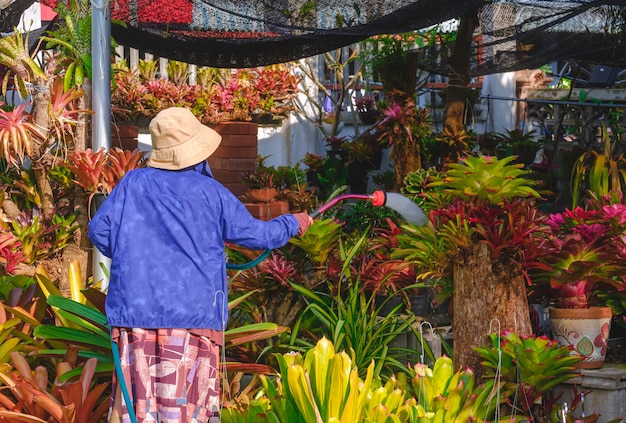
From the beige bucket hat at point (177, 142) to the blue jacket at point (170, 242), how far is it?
50mm

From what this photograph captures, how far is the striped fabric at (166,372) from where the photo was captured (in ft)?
12.6

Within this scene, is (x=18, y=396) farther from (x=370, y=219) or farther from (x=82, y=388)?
(x=370, y=219)

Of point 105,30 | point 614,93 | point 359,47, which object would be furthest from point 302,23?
point 614,93

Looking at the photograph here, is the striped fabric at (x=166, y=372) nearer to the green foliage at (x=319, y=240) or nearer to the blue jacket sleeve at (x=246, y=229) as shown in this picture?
the blue jacket sleeve at (x=246, y=229)

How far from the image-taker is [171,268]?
3811 mm

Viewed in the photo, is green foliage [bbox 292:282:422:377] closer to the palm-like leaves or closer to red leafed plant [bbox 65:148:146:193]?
red leafed plant [bbox 65:148:146:193]

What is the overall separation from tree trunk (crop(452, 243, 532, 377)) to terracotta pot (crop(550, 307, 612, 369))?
0.18 m

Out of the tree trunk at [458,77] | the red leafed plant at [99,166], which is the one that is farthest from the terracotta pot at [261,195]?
the red leafed plant at [99,166]

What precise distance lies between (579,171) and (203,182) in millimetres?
2852

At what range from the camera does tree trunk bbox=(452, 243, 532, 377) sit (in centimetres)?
462

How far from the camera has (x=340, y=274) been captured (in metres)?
5.36

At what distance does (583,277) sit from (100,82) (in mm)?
2786

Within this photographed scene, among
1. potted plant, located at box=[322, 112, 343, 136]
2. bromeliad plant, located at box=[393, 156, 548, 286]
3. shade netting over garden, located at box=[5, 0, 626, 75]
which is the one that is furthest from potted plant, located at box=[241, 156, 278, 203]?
bromeliad plant, located at box=[393, 156, 548, 286]

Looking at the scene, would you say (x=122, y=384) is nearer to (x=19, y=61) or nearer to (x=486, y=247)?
(x=486, y=247)
